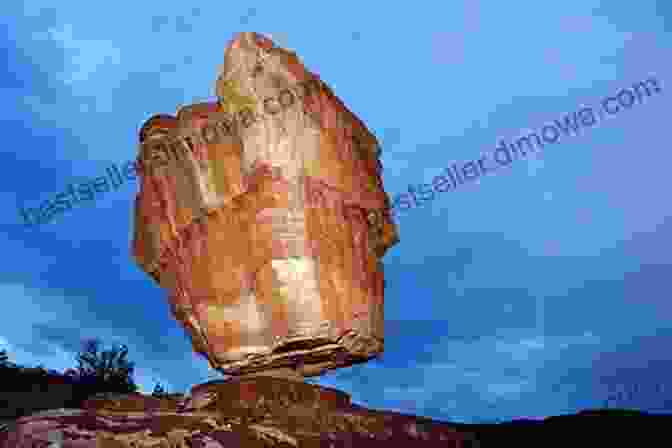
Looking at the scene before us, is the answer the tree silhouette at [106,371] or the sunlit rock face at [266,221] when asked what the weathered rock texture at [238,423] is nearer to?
the sunlit rock face at [266,221]

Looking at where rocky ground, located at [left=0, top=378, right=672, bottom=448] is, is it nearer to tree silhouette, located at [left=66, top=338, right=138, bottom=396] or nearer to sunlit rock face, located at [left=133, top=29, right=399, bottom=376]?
sunlit rock face, located at [left=133, top=29, right=399, bottom=376]

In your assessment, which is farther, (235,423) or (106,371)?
(106,371)

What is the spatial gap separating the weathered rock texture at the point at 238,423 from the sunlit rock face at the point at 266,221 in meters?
0.59

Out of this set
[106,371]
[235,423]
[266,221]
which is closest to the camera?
[235,423]

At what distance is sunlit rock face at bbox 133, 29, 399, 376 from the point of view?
216 inches

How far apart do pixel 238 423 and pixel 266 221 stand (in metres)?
1.98

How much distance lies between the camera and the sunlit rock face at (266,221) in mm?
5492

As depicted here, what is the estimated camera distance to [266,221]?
5523 millimetres

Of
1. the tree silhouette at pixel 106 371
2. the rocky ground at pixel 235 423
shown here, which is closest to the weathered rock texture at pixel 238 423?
the rocky ground at pixel 235 423

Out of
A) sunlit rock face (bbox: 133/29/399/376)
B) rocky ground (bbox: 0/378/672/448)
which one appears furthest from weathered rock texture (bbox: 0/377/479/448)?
sunlit rock face (bbox: 133/29/399/376)

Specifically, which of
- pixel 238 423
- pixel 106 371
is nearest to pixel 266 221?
pixel 238 423

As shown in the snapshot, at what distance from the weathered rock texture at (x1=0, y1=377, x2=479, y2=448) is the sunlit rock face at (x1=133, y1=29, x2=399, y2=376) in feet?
1.95

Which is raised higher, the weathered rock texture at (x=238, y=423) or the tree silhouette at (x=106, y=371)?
the tree silhouette at (x=106, y=371)

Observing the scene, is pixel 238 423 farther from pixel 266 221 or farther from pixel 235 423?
pixel 266 221
